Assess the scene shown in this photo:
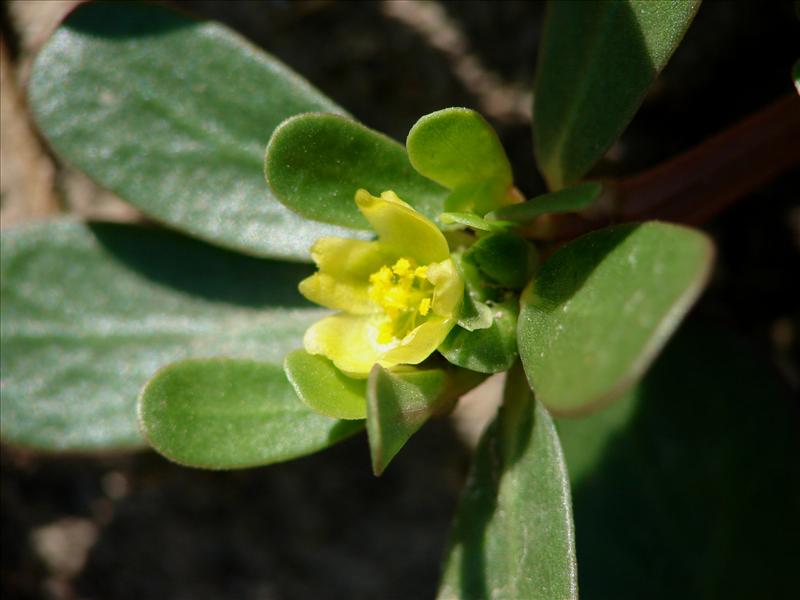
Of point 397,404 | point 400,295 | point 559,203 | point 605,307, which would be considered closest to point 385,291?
point 400,295

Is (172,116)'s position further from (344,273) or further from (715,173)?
(715,173)

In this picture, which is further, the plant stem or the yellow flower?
the plant stem

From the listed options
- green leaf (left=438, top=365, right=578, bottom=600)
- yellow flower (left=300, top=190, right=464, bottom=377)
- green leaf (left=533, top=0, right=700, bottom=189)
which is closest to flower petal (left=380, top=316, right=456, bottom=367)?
yellow flower (left=300, top=190, right=464, bottom=377)

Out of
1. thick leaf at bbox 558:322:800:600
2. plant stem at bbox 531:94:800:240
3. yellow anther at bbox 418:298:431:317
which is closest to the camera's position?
yellow anther at bbox 418:298:431:317

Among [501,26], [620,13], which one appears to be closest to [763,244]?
[501,26]

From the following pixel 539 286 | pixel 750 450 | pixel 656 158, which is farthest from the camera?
pixel 656 158

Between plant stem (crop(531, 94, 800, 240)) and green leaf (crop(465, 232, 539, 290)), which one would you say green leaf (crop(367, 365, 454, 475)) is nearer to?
green leaf (crop(465, 232, 539, 290))

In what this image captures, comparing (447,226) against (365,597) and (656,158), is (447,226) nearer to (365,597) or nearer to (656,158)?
(656,158)
